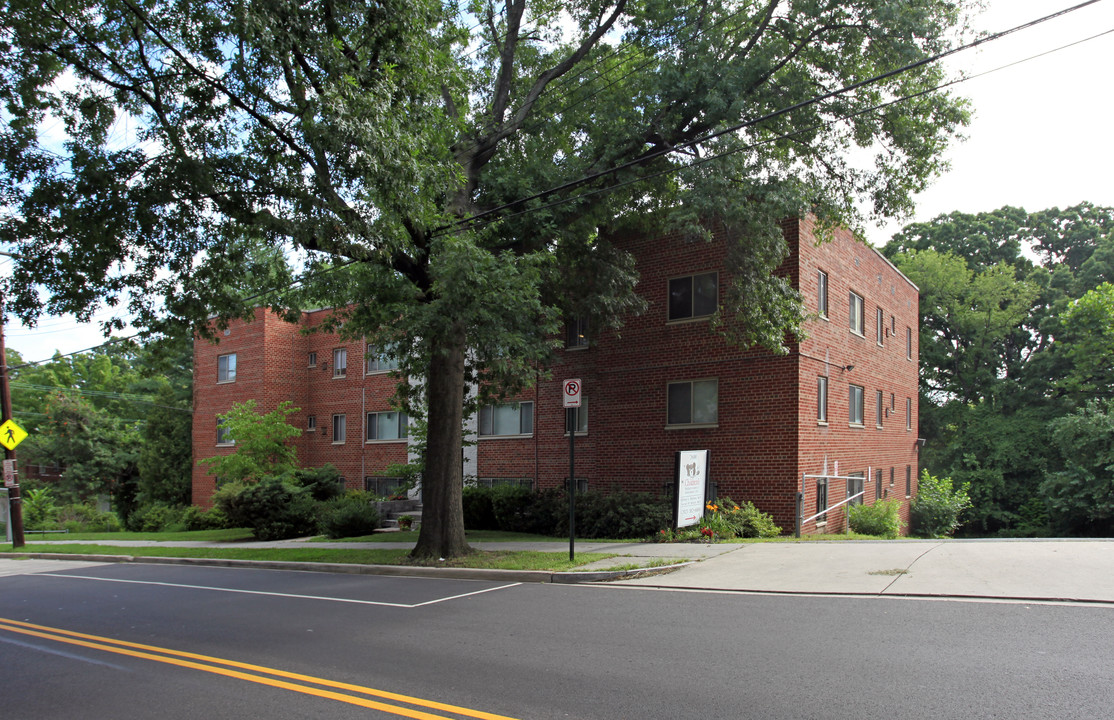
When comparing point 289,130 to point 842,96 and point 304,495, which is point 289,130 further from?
point 304,495

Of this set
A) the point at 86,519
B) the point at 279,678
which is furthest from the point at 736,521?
the point at 86,519

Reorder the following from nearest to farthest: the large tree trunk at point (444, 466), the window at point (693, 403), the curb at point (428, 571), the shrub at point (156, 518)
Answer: the curb at point (428, 571)
the large tree trunk at point (444, 466)
the window at point (693, 403)
the shrub at point (156, 518)

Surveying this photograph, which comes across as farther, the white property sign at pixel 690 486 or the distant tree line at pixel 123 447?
the distant tree line at pixel 123 447

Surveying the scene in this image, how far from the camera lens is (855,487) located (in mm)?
21766

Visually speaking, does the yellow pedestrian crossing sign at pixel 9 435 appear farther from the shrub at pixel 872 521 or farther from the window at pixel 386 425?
the shrub at pixel 872 521

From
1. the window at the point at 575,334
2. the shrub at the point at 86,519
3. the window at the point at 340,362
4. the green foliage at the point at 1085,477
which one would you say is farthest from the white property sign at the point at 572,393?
the shrub at the point at 86,519

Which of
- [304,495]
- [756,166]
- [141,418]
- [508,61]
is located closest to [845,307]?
[756,166]

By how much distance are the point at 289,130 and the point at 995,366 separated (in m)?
39.1

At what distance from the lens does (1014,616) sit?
7711 mm

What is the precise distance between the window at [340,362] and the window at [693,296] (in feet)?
54.1

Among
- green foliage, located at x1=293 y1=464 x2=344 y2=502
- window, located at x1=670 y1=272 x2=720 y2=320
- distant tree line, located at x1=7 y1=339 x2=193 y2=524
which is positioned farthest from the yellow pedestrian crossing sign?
window, located at x1=670 y1=272 x2=720 y2=320

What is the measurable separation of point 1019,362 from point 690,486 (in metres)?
31.5

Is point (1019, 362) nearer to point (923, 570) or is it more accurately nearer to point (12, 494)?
point (923, 570)

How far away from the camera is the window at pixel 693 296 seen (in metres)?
19.1
